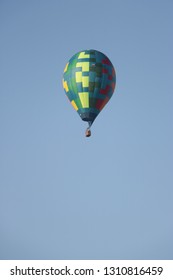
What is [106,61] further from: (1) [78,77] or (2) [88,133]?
(2) [88,133]

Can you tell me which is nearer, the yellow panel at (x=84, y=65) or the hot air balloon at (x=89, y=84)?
the hot air balloon at (x=89, y=84)

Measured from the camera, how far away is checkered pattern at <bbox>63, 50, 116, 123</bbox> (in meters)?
75.2

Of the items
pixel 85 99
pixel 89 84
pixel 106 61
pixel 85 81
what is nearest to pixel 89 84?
pixel 89 84

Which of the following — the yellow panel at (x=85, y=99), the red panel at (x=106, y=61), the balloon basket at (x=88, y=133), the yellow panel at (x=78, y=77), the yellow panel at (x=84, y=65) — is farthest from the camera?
the red panel at (x=106, y=61)

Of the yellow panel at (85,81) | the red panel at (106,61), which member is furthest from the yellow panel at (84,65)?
the red panel at (106,61)

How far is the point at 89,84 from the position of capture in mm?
75250

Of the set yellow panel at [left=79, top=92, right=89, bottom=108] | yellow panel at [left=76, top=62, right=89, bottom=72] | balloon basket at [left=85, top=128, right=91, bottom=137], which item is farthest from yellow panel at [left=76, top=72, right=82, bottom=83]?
balloon basket at [left=85, top=128, right=91, bottom=137]

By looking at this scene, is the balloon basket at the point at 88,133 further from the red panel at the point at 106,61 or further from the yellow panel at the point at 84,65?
the red panel at the point at 106,61

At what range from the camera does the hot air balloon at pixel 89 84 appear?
247 feet

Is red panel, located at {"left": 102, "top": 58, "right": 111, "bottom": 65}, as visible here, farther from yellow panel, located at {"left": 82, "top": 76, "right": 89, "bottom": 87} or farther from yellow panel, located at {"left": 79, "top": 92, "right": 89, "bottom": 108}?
yellow panel, located at {"left": 79, "top": 92, "right": 89, "bottom": 108}
